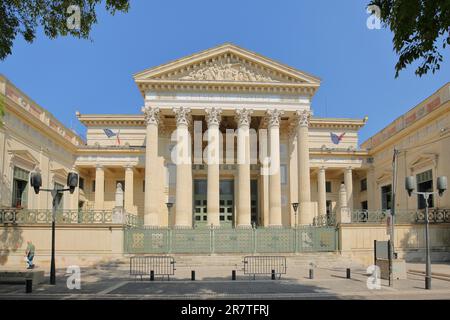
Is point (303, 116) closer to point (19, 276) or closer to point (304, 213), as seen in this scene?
point (304, 213)

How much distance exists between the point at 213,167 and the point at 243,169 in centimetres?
233

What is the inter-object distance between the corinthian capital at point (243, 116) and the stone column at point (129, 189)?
1262 centimetres

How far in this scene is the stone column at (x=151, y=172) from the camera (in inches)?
1184

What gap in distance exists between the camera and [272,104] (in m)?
32.4

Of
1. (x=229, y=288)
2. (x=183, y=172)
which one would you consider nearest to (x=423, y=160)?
(x=183, y=172)

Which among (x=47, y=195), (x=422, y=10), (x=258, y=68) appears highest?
(x=258, y=68)

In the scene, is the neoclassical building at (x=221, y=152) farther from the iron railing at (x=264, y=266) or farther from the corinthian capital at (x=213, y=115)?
the iron railing at (x=264, y=266)

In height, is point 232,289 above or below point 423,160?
below

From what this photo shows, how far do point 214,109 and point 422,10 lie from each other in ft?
81.6

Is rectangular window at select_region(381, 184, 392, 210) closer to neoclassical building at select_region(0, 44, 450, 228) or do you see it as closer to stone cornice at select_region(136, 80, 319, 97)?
neoclassical building at select_region(0, 44, 450, 228)

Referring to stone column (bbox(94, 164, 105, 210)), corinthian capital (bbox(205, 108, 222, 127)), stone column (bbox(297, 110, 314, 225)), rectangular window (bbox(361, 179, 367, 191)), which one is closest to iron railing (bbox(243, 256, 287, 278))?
stone column (bbox(297, 110, 314, 225))

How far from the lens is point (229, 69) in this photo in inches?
1280
